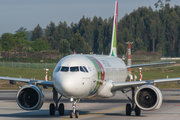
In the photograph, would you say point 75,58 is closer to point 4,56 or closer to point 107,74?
point 107,74

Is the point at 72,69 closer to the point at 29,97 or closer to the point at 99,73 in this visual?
the point at 99,73

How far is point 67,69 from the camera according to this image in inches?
731

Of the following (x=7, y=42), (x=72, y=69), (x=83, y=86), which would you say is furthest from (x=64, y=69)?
(x=7, y=42)

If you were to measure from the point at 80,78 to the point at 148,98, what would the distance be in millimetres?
4628

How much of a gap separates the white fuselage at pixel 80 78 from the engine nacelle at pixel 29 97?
247 centimetres

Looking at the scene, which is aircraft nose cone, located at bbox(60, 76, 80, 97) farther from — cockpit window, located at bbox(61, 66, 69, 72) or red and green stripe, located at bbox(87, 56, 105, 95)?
red and green stripe, located at bbox(87, 56, 105, 95)

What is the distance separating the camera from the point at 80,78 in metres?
18.2

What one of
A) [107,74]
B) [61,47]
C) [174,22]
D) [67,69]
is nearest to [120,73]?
[107,74]

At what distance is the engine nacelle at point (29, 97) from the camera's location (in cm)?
2097

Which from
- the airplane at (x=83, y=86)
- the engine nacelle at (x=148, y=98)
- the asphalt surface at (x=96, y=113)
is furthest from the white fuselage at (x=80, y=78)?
the engine nacelle at (x=148, y=98)

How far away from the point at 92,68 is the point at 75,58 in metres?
1.08

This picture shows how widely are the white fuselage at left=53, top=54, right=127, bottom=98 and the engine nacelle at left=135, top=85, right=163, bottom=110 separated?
93.5 inches

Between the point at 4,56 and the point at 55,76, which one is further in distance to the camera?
the point at 4,56

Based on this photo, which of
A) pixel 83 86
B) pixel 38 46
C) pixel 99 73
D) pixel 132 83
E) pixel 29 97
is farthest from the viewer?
pixel 38 46
